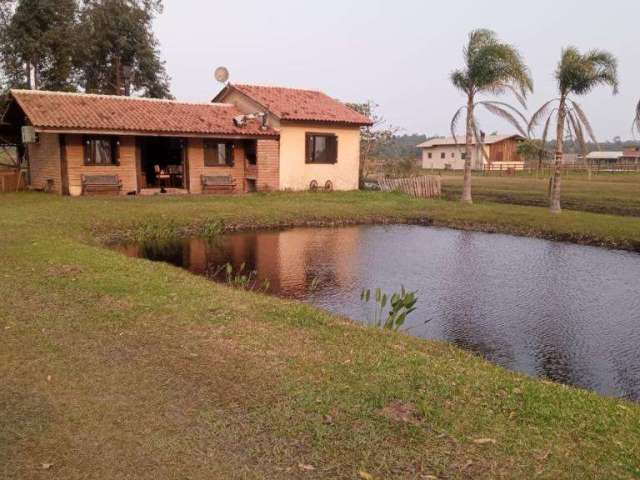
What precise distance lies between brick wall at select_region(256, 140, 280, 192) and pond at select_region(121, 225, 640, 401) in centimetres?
724

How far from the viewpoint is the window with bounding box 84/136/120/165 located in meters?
20.6

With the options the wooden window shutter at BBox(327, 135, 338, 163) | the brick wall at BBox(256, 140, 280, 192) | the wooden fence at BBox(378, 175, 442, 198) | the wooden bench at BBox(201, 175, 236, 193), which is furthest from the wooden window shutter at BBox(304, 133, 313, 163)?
the wooden fence at BBox(378, 175, 442, 198)

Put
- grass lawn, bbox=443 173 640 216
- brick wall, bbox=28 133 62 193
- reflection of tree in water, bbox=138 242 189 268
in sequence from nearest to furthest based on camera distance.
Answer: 1. reflection of tree in water, bbox=138 242 189 268
2. brick wall, bbox=28 133 62 193
3. grass lawn, bbox=443 173 640 216

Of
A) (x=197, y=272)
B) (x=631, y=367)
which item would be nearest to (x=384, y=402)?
(x=631, y=367)

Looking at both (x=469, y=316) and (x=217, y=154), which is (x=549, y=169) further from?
(x=469, y=316)

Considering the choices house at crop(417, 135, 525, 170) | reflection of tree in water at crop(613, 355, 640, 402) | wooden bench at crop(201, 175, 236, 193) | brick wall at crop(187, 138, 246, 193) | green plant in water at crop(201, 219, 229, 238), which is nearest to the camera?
reflection of tree in water at crop(613, 355, 640, 402)

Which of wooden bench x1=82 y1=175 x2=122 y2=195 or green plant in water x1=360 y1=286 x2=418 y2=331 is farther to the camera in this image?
wooden bench x1=82 y1=175 x2=122 y2=195

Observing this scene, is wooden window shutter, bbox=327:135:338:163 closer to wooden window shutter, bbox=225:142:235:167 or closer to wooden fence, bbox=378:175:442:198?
wooden fence, bbox=378:175:442:198

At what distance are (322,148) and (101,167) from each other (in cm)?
937

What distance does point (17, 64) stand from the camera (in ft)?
104

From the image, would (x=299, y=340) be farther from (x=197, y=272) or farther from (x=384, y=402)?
(x=197, y=272)

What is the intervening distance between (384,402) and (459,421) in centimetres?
60

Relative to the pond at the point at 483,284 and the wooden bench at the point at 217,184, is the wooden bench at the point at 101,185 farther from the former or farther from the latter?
the pond at the point at 483,284

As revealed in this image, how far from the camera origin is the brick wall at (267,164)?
23.2 metres
